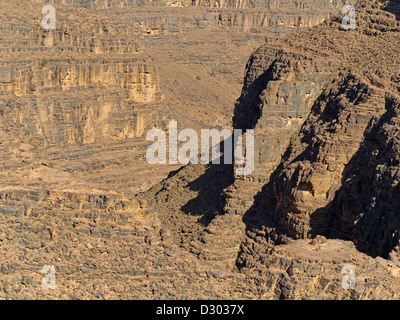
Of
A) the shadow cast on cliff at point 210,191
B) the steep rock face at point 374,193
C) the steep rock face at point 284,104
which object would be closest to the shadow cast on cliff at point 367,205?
the steep rock face at point 374,193

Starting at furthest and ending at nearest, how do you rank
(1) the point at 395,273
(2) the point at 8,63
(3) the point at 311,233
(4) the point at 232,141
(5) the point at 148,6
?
(5) the point at 148,6
(2) the point at 8,63
(4) the point at 232,141
(3) the point at 311,233
(1) the point at 395,273

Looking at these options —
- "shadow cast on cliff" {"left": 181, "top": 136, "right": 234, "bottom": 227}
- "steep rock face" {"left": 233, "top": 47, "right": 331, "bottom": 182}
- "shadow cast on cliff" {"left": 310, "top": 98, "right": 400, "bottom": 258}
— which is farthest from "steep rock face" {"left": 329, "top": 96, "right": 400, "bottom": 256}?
"shadow cast on cliff" {"left": 181, "top": 136, "right": 234, "bottom": 227}

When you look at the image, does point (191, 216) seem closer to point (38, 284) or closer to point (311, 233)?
point (311, 233)

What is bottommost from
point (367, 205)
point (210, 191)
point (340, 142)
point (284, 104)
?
point (210, 191)

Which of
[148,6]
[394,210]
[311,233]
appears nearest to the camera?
[394,210]

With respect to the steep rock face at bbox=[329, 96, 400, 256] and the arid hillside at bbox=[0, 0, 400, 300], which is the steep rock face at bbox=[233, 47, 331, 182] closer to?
the arid hillside at bbox=[0, 0, 400, 300]

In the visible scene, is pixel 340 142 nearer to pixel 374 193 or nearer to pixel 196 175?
pixel 374 193

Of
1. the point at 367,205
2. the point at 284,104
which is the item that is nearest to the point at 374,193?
the point at 367,205

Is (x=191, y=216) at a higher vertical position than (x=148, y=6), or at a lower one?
lower

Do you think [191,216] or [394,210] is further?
[191,216]

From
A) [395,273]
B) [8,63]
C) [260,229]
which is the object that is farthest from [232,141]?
[395,273]

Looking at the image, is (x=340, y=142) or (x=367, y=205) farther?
(x=340, y=142)
